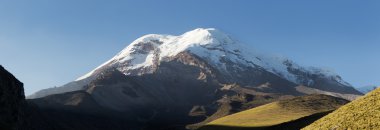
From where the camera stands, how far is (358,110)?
1355 inches

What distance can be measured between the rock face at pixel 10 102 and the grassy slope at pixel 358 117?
68.8 m

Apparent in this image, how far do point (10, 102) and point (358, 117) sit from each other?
91496mm

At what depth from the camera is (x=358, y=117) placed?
33.3 m

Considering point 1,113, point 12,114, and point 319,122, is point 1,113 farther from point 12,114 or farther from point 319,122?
point 319,122

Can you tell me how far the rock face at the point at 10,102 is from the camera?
99625 millimetres

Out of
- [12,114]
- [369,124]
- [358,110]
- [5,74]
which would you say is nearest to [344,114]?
[358,110]

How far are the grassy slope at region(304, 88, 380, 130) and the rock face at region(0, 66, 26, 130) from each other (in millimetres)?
68819

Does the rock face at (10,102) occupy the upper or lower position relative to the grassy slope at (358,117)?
upper

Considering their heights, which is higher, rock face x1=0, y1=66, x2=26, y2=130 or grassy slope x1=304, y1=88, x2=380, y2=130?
rock face x1=0, y1=66, x2=26, y2=130

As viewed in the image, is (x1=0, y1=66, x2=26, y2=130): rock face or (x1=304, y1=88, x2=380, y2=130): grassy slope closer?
(x1=304, y1=88, x2=380, y2=130): grassy slope

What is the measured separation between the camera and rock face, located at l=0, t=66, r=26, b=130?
9962 centimetres

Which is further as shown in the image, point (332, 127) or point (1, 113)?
point (1, 113)

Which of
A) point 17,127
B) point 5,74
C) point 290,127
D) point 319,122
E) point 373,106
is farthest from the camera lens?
point 290,127

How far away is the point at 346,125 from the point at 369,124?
175cm
